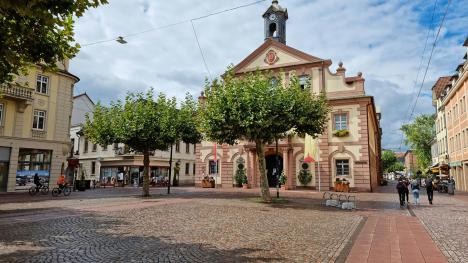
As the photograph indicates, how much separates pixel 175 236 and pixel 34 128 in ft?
83.5

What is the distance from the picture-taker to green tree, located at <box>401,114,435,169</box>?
2623 inches

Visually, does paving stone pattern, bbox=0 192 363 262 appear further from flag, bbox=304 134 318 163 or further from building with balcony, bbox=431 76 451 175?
building with balcony, bbox=431 76 451 175

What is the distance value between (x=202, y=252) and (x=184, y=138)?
17.4 meters

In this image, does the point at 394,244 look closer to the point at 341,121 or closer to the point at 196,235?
the point at 196,235

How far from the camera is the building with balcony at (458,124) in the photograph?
33866mm

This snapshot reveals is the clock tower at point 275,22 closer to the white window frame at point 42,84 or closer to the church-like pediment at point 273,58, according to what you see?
the church-like pediment at point 273,58

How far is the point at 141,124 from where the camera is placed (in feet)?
73.5

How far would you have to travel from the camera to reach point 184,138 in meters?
25.1

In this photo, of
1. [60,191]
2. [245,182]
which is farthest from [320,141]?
[60,191]

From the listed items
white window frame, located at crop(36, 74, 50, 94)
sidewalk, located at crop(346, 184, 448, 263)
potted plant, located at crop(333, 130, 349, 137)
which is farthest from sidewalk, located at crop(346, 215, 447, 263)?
white window frame, located at crop(36, 74, 50, 94)

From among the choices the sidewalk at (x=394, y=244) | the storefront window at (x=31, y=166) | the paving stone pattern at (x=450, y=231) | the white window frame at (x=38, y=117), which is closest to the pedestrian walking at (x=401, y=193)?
the paving stone pattern at (x=450, y=231)

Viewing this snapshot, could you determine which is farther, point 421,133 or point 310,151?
point 421,133

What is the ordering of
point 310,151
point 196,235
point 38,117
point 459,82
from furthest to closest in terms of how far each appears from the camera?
point 459,82, point 38,117, point 310,151, point 196,235

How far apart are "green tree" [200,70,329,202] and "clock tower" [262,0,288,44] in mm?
19505
